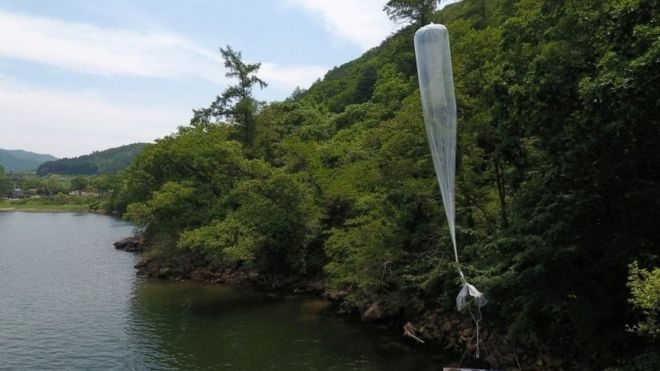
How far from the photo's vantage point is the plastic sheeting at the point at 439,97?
34.7 feet

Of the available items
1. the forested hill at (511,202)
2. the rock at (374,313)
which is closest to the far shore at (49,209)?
the forested hill at (511,202)

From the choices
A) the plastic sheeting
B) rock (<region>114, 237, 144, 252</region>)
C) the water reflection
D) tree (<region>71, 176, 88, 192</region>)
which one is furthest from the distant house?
the plastic sheeting

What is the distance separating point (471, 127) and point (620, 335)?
8.84 metres

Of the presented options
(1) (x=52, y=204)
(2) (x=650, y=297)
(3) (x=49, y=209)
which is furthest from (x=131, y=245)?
(1) (x=52, y=204)

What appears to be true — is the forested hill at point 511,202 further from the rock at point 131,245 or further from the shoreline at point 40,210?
the shoreline at point 40,210

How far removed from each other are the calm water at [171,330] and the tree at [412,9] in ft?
66.5

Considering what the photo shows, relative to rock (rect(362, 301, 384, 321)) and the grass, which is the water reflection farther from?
the grass

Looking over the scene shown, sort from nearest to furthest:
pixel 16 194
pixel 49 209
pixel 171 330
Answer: pixel 171 330
pixel 49 209
pixel 16 194

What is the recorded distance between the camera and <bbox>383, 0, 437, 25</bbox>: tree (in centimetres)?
3384

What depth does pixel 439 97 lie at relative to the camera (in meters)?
11.1

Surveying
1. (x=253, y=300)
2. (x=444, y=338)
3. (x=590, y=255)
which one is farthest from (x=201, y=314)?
(x=590, y=255)

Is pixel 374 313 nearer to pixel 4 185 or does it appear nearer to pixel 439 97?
pixel 439 97

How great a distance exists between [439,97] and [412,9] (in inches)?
998

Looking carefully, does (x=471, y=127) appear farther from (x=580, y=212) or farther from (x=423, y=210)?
(x=580, y=212)
